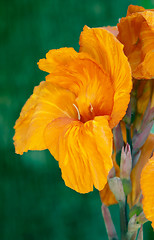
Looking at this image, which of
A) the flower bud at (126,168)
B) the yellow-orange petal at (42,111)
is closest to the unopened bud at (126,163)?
the flower bud at (126,168)

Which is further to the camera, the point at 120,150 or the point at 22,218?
the point at 22,218

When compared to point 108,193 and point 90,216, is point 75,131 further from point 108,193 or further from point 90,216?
point 90,216

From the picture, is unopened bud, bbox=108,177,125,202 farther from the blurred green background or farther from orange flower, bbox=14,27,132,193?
the blurred green background

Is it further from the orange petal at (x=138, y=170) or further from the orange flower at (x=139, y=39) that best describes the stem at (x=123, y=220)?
the orange flower at (x=139, y=39)

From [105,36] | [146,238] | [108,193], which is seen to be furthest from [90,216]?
[105,36]

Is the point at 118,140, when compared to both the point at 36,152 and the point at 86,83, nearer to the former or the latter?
the point at 86,83

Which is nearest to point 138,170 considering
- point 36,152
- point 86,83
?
point 86,83

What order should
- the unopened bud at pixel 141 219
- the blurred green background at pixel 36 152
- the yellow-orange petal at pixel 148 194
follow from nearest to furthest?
the yellow-orange petal at pixel 148 194 → the unopened bud at pixel 141 219 → the blurred green background at pixel 36 152
